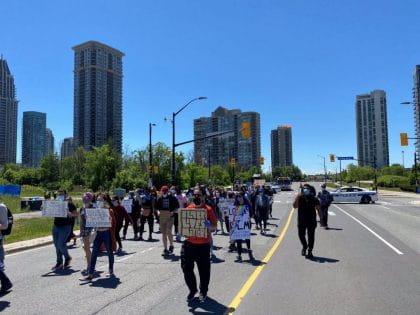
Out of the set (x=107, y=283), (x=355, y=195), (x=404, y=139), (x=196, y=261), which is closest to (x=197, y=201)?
(x=196, y=261)

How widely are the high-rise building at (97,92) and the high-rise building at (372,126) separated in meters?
59.0

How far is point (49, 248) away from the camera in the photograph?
46.8 feet

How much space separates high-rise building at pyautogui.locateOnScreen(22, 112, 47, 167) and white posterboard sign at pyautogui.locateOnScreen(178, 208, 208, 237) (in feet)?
466

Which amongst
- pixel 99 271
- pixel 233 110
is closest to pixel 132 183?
pixel 233 110

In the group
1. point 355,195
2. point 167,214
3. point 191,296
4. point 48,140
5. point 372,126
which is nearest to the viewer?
point 191,296

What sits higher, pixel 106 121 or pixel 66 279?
pixel 106 121

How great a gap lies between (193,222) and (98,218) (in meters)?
2.83

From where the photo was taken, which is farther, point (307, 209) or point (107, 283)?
point (307, 209)

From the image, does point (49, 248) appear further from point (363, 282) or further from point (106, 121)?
point (106, 121)

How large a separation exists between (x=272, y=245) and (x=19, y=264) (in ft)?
23.6

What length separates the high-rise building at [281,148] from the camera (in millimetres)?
157875

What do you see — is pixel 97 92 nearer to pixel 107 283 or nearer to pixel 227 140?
pixel 227 140

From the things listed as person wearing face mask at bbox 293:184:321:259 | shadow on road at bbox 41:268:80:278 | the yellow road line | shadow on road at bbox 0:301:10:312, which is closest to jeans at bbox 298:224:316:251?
person wearing face mask at bbox 293:184:321:259

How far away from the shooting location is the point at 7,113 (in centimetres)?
11675
